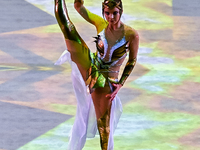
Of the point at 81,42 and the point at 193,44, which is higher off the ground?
the point at 81,42

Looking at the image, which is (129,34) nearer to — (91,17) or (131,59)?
(131,59)

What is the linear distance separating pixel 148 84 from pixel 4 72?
5.04 ft

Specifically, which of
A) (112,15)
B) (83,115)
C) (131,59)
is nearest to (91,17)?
(112,15)

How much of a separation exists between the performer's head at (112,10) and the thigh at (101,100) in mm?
453

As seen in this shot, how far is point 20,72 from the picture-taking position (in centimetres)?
497

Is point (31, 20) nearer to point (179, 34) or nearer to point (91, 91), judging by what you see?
point (179, 34)

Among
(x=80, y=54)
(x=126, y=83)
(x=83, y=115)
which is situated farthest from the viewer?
(x=126, y=83)

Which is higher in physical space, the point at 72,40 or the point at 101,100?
the point at 72,40

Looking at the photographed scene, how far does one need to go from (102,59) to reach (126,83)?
1.84m

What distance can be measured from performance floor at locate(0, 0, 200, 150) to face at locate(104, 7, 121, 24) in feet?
0.80

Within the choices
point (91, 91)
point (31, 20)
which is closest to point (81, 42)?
point (91, 91)

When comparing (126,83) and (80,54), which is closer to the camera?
(80,54)

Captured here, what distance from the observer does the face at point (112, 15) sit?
2.83 meters

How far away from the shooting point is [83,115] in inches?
125
